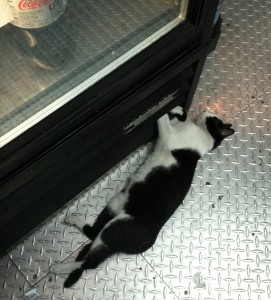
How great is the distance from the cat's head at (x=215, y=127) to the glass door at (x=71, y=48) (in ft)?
1.45

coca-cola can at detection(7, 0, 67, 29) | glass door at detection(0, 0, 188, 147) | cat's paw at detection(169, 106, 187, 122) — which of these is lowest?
cat's paw at detection(169, 106, 187, 122)

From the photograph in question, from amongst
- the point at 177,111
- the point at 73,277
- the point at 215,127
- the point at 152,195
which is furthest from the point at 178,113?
the point at 73,277

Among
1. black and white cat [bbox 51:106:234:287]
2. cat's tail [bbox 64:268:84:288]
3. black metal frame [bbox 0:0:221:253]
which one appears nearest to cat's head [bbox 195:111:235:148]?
black and white cat [bbox 51:106:234:287]

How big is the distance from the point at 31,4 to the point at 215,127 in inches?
26.4

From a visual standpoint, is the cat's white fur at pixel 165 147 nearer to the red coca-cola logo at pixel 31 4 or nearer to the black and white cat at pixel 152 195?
the black and white cat at pixel 152 195

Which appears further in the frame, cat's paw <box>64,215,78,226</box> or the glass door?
cat's paw <box>64,215,78,226</box>

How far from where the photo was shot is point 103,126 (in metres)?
1.03

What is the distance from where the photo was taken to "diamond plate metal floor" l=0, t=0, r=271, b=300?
1270 mm

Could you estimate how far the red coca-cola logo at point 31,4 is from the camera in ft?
2.98

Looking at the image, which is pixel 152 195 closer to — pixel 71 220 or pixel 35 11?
pixel 71 220

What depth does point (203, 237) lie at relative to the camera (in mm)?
1334

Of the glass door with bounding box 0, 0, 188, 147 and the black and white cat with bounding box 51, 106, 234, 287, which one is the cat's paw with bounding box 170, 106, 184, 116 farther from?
the glass door with bounding box 0, 0, 188, 147

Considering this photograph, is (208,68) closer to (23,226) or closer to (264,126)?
(264,126)

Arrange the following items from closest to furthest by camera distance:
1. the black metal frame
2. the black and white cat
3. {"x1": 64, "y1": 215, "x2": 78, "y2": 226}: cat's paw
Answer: the black metal frame
the black and white cat
{"x1": 64, "y1": 215, "x2": 78, "y2": 226}: cat's paw
